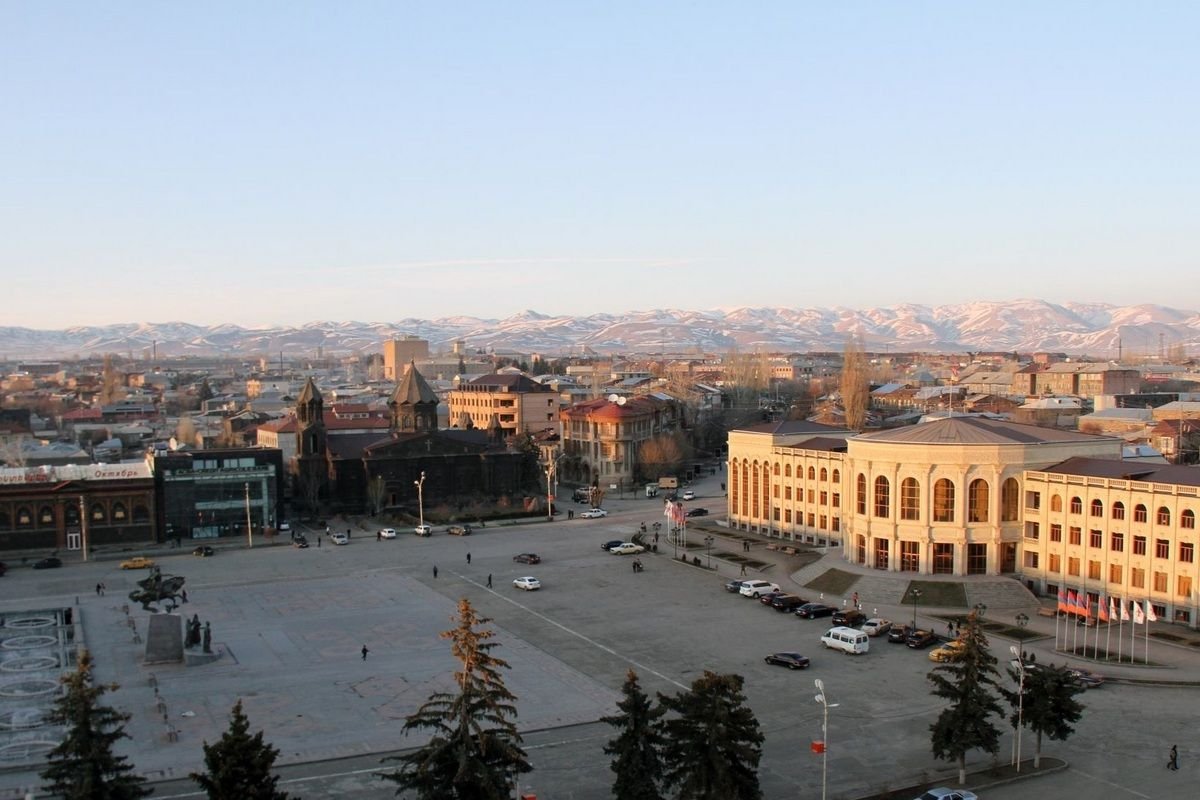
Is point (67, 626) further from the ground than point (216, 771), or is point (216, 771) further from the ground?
point (216, 771)

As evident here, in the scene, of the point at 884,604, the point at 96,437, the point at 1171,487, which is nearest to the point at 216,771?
the point at 884,604

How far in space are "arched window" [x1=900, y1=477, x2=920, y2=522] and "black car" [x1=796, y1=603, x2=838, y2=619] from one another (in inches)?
326

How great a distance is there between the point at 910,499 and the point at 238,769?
A: 40.1m

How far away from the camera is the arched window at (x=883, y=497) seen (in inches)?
2189

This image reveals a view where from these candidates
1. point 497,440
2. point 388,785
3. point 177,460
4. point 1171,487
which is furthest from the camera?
point 497,440

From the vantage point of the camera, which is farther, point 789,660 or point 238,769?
point 789,660

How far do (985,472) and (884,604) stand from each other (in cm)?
855

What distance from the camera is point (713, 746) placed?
24.7 m

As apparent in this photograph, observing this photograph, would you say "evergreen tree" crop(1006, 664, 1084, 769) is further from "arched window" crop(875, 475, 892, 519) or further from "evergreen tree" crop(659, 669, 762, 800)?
"arched window" crop(875, 475, 892, 519)

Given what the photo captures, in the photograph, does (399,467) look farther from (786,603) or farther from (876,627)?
(876,627)

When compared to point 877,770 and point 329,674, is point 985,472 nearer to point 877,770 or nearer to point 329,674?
point 877,770

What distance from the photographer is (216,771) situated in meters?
→ 22.5

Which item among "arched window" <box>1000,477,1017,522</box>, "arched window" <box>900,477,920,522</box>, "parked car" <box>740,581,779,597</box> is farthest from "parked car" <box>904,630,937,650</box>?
"arched window" <box>1000,477,1017,522</box>

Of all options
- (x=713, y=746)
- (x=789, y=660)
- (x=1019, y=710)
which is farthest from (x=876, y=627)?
(x=713, y=746)
